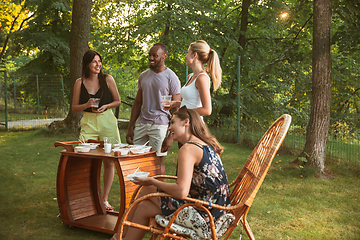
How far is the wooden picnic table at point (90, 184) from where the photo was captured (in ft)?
9.06

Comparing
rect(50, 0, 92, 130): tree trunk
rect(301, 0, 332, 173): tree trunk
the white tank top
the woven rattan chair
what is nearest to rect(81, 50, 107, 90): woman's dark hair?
the white tank top

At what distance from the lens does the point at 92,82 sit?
138 inches

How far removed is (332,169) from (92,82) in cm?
475

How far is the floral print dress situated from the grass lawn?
1279 millimetres

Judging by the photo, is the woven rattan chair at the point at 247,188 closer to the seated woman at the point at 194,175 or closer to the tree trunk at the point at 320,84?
the seated woman at the point at 194,175

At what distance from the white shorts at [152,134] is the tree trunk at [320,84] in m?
3.43

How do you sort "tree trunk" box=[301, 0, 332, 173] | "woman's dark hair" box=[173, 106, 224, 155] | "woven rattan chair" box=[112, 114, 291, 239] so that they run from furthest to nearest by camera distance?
"tree trunk" box=[301, 0, 332, 173] → "woman's dark hair" box=[173, 106, 224, 155] → "woven rattan chair" box=[112, 114, 291, 239]

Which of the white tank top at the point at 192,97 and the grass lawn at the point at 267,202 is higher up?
the white tank top at the point at 192,97

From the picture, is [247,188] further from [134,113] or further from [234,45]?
[234,45]

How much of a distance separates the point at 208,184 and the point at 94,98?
72.8 inches

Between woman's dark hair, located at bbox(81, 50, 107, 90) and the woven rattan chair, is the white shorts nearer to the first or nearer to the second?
woman's dark hair, located at bbox(81, 50, 107, 90)

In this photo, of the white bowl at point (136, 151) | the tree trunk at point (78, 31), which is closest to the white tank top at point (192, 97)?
the white bowl at point (136, 151)

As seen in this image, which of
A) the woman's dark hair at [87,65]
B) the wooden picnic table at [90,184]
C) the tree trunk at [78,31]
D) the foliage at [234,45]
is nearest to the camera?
the wooden picnic table at [90,184]

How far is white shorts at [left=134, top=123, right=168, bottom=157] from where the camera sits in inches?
134
